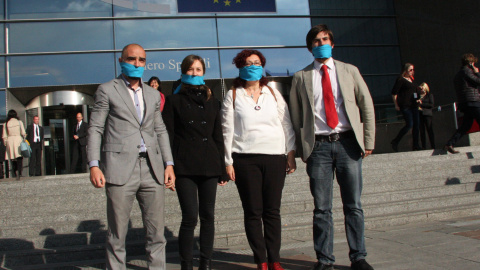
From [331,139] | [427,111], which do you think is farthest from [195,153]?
[427,111]

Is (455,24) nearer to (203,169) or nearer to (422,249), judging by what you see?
(422,249)

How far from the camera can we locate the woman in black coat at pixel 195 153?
3789mm

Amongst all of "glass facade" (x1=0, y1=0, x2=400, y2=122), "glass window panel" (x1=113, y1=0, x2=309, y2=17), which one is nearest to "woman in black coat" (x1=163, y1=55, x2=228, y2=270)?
"glass facade" (x1=0, y1=0, x2=400, y2=122)

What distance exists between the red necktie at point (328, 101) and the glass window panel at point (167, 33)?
40.5 ft

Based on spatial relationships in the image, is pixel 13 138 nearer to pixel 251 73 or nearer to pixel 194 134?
pixel 194 134

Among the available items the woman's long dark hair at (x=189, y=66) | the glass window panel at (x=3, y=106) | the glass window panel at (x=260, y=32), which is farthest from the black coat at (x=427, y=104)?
the glass window panel at (x=3, y=106)

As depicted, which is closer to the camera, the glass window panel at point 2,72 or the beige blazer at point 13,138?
the beige blazer at point 13,138

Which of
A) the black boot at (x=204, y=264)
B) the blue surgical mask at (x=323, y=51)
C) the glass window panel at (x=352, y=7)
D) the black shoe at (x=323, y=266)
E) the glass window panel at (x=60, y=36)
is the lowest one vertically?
the black shoe at (x=323, y=266)

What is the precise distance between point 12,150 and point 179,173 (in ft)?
26.3

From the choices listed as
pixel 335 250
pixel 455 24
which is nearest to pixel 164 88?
pixel 455 24

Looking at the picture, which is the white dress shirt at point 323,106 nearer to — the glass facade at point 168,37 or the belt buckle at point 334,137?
the belt buckle at point 334,137

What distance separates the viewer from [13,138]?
1034cm

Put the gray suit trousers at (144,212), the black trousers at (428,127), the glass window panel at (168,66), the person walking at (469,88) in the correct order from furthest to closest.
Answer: the glass window panel at (168,66) < the black trousers at (428,127) < the person walking at (469,88) < the gray suit trousers at (144,212)

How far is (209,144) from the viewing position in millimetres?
3924
